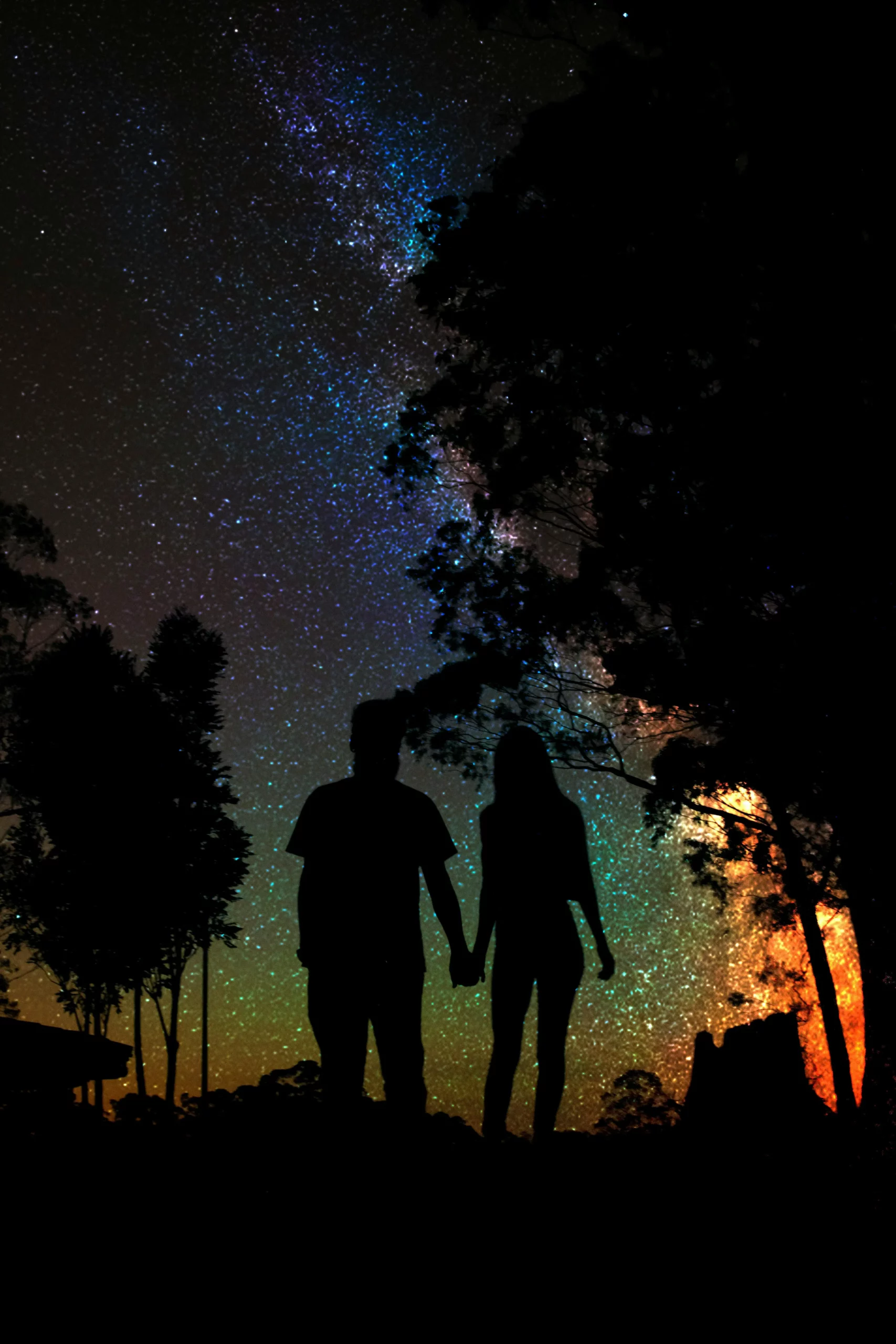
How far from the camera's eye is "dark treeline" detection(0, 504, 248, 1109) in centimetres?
2066

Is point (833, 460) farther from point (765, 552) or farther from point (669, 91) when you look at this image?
point (669, 91)

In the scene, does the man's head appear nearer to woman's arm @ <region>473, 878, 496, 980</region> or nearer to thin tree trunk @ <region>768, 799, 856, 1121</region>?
woman's arm @ <region>473, 878, 496, 980</region>

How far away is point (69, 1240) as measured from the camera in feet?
10.5

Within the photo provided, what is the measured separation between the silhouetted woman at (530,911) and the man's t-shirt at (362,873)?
612 millimetres

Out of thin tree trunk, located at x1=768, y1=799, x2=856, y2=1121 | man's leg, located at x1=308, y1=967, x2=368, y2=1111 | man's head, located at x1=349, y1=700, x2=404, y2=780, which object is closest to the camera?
man's leg, located at x1=308, y1=967, x2=368, y2=1111

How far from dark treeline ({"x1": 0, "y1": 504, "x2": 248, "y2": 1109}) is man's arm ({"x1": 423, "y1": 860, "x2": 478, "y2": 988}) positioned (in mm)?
18567

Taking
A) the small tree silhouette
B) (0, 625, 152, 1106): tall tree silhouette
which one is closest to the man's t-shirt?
the small tree silhouette

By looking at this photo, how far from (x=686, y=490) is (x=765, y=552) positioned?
1.55 metres

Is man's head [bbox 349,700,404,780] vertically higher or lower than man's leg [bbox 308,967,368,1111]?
higher

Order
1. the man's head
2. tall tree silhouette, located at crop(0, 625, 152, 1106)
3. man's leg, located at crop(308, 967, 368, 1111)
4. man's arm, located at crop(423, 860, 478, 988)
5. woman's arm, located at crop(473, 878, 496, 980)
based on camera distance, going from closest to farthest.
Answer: man's leg, located at crop(308, 967, 368, 1111) → the man's head → man's arm, located at crop(423, 860, 478, 988) → woman's arm, located at crop(473, 878, 496, 980) → tall tree silhouette, located at crop(0, 625, 152, 1106)

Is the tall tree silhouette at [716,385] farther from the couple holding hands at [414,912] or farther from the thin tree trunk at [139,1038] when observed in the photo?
the thin tree trunk at [139,1038]

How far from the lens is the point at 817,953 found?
14.3 meters

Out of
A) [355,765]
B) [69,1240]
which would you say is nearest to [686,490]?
[355,765]

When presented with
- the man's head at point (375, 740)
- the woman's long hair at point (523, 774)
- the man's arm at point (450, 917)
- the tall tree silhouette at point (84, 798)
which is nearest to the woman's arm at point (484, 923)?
the man's arm at point (450, 917)
